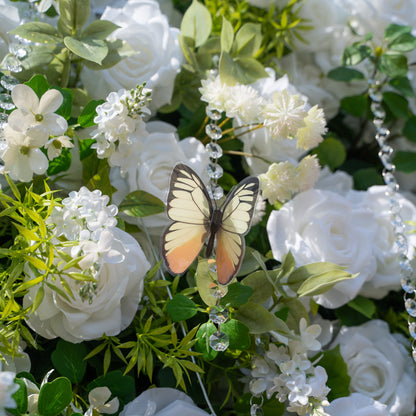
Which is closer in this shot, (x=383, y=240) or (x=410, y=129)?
(x=383, y=240)

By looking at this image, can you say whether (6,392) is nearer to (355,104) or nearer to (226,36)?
(226,36)

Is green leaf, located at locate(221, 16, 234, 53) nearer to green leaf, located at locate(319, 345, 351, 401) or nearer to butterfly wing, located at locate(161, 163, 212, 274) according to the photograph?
butterfly wing, located at locate(161, 163, 212, 274)

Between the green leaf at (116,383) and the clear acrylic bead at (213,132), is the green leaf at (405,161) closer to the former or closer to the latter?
the clear acrylic bead at (213,132)

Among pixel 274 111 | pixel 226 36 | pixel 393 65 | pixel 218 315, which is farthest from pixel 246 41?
pixel 218 315

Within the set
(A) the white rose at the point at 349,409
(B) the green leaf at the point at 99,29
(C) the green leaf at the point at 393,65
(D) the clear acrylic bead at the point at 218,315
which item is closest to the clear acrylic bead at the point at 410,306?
(A) the white rose at the point at 349,409

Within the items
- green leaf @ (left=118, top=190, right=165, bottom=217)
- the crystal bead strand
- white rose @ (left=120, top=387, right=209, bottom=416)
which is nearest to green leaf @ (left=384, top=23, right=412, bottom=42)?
the crystal bead strand
